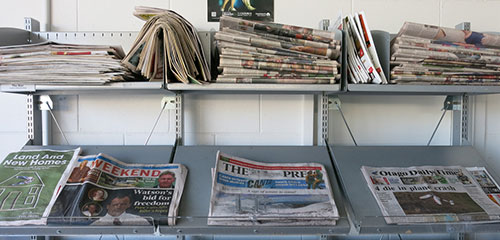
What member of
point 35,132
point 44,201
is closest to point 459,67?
point 44,201

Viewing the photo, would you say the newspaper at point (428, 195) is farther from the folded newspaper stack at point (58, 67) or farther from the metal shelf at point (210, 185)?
the folded newspaper stack at point (58, 67)

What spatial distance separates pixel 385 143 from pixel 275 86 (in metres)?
0.83

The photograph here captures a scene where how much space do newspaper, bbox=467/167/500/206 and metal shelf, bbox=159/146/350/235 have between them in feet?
1.93

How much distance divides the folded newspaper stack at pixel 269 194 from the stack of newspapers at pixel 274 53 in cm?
36

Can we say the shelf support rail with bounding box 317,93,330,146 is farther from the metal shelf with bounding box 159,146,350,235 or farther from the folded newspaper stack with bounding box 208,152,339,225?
the folded newspaper stack with bounding box 208,152,339,225

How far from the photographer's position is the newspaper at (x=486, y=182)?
1026 millimetres

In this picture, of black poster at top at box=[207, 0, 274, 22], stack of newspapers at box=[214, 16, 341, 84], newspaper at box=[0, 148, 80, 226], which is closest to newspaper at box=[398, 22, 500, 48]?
stack of newspapers at box=[214, 16, 341, 84]

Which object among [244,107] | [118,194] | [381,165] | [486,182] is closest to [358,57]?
[381,165]

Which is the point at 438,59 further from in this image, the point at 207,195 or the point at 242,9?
the point at 207,195

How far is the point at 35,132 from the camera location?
4.18ft

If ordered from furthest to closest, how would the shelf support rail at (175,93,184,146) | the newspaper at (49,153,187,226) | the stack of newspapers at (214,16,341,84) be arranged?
the shelf support rail at (175,93,184,146), the stack of newspapers at (214,16,341,84), the newspaper at (49,153,187,226)

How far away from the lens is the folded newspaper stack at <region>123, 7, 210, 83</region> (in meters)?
0.92

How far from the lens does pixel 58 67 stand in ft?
3.07

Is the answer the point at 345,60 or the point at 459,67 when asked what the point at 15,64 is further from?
the point at 459,67
